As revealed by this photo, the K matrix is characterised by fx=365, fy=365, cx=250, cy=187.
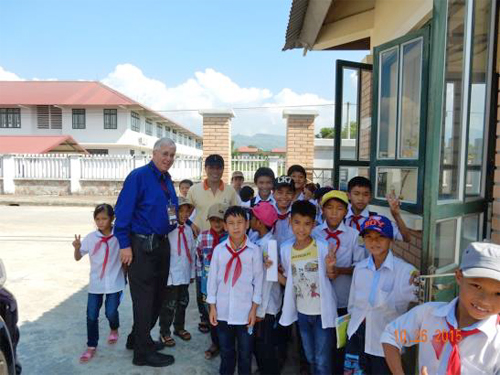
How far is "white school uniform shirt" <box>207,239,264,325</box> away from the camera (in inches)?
95.3

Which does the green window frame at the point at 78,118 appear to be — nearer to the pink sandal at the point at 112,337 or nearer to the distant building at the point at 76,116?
the distant building at the point at 76,116

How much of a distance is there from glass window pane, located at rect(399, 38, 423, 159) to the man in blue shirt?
69.0 inches

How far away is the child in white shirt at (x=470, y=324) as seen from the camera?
1.30 meters

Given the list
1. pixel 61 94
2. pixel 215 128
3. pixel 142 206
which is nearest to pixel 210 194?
pixel 142 206

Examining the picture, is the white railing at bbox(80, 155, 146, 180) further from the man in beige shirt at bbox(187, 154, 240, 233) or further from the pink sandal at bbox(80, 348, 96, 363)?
the pink sandal at bbox(80, 348, 96, 363)

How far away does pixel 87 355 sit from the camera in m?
2.87

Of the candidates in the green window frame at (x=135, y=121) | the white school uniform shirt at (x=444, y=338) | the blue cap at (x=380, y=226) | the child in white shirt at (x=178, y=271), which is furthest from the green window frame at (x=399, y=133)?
the green window frame at (x=135, y=121)

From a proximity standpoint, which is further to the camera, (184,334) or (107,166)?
(107,166)

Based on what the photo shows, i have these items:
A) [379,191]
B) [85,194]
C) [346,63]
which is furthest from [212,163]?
[85,194]

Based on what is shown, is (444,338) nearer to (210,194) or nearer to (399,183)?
(399,183)

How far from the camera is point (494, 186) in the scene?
216 cm

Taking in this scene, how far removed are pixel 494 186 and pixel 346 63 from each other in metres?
2.62

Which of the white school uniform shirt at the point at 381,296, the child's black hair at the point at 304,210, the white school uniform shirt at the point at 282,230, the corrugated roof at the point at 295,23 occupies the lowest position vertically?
the white school uniform shirt at the point at 381,296

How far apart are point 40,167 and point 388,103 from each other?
16434 mm
